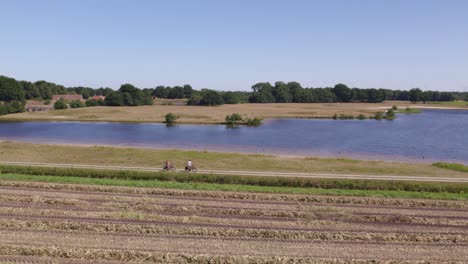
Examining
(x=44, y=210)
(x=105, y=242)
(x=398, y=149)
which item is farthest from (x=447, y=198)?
(x=398, y=149)

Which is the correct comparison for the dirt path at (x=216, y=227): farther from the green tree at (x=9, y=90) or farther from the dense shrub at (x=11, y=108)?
the green tree at (x=9, y=90)

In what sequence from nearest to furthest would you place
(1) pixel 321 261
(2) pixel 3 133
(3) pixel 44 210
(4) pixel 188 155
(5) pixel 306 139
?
(1) pixel 321 261 → (3) pixel 44 210 → (4) pixel 188 155 → (5) pixel 306 139 → (2) pixel 3 133

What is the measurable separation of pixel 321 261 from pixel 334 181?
1840 centimetres

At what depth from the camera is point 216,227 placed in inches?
979

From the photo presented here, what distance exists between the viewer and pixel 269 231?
24.0 m

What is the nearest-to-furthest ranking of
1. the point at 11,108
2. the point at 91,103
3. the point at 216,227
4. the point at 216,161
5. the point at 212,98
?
the point at 216,227 → the point at 216,161 → the point at 11,108 → the point at 91,103 → the point at 212,98

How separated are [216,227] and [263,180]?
13.5m

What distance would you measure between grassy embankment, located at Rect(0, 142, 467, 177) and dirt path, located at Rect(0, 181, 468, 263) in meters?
14.4

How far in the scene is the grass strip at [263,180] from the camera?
3672cm

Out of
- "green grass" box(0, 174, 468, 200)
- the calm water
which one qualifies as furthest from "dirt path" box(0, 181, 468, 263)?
Result: the calm water

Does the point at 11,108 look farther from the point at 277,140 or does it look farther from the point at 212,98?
the point at 277,140

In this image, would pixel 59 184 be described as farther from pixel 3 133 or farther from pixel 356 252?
pixel 3 133

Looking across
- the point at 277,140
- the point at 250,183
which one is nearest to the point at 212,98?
the point at 277,140

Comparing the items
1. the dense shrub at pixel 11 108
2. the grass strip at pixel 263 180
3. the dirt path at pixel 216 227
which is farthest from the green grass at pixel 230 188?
the dense shrub at pixel 11 108
